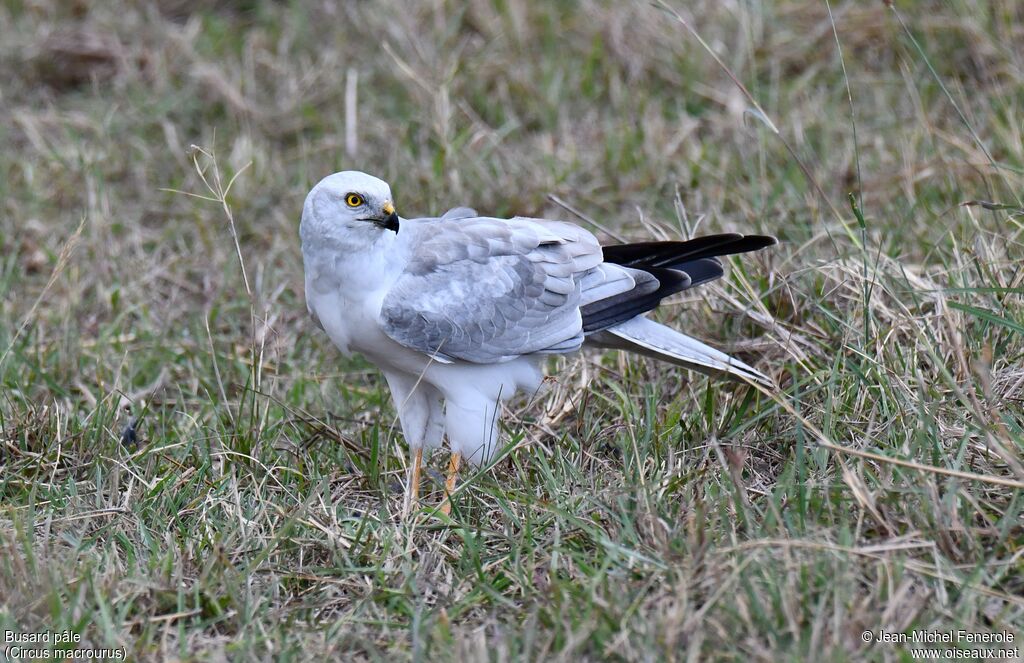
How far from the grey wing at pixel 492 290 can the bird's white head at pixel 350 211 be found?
23 centimetres

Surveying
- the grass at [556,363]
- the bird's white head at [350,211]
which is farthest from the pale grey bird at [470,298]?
the grass at [556,363]

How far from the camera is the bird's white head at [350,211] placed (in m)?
3.83

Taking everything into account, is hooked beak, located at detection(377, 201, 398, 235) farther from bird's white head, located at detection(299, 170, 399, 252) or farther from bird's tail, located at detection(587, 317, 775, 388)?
bird's tail, located at detection(587, 317, 775, 388)

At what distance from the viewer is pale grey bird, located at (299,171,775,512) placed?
391 cm

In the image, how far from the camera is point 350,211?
12.6 ft

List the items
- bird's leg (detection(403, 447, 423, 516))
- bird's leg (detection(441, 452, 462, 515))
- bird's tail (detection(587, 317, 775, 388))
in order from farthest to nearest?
bird's tail (detection(587, 317, 775, 388)), bird's leg (detection(441, 452, 462, 515)), bird's leg (detection(403, 447, 423, 516))

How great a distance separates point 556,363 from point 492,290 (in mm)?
935

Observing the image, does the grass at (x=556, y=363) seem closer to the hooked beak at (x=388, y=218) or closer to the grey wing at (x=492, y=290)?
the grey wing at (x=492, y=290)

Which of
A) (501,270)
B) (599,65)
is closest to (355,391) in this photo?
(501,270)

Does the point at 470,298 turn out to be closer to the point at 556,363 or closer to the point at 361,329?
the point at 361,329

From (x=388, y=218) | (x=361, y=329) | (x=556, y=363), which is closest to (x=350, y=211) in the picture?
(x=388, y=218)

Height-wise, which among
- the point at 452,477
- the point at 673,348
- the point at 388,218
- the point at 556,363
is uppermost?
the point at 388,218

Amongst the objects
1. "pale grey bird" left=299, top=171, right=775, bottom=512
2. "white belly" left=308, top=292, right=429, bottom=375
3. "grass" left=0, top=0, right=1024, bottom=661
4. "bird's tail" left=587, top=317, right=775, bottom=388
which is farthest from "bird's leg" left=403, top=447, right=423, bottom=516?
Answer: "bird's tail" left=587, top=317, right=775, bottom=388

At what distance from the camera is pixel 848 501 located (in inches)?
132
